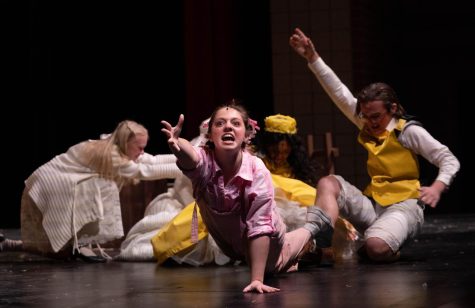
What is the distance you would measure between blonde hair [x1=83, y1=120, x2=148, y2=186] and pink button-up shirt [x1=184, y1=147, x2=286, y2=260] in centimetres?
160

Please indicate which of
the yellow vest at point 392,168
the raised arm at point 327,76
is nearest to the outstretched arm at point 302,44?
the raised arm at point 327,76

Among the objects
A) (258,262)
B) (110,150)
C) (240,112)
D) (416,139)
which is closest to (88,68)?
(110,150)

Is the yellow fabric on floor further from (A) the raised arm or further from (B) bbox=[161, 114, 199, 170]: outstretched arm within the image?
(B) bbox=[161, 114, 199, 170]: outstretched arm

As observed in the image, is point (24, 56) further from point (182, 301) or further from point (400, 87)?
point (182, 301)

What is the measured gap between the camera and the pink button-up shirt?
13.0 feet

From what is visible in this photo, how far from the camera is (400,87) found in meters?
9.57

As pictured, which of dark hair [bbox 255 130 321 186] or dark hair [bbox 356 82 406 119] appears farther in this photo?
dark hair [bbox 255 130 321 186]

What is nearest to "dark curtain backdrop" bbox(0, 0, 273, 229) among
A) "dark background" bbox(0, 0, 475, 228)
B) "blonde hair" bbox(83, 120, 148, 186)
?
"dark background" bbox(0, 0, 475, 228)

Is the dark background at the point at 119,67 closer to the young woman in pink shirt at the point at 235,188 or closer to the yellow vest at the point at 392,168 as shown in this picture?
the yellow vest at the point at 392,168

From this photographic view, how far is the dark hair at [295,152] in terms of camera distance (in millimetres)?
5242

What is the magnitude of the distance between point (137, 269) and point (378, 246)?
1073 millimetres

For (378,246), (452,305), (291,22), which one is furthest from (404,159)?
(291,22)

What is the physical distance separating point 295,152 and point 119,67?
3658 millimetres

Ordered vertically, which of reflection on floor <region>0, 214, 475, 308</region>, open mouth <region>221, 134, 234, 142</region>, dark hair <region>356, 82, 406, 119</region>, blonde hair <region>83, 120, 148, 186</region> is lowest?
reflection on floor <region>0, 214, 475, 308</region>
